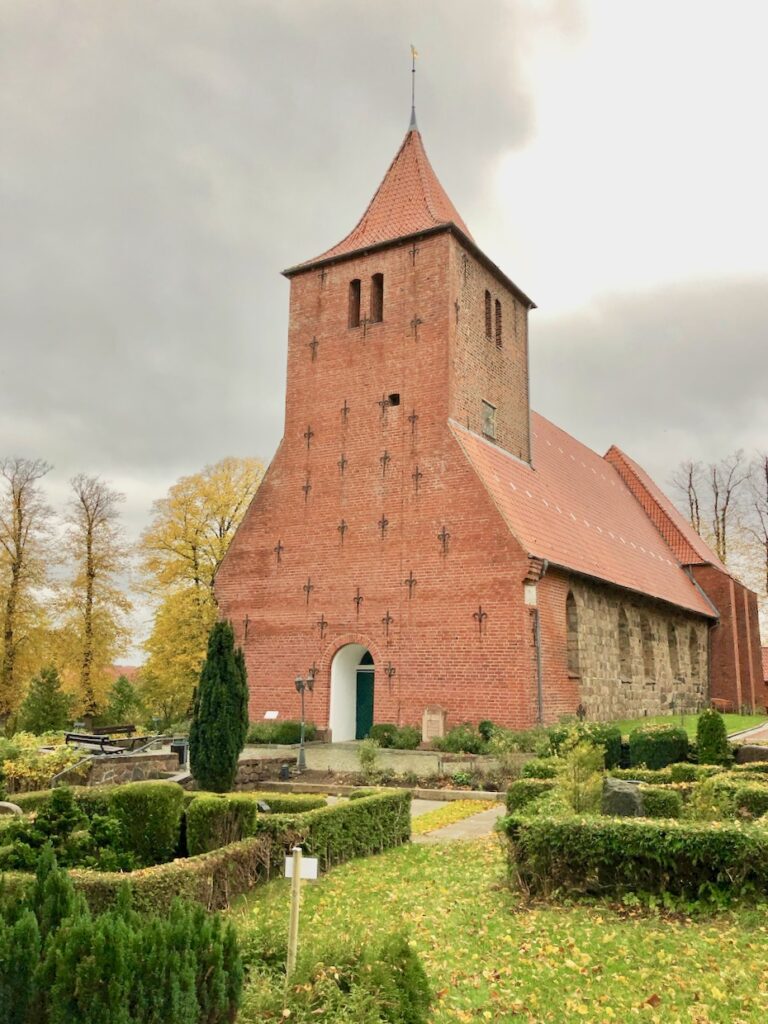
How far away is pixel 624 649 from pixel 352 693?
320 inches

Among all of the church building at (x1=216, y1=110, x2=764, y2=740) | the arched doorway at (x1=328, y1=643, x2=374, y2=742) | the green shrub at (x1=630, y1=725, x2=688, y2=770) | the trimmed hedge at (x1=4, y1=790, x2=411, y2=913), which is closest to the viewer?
the trimmed hedge at (x1=4, y1=790, x2=411, y2=913)

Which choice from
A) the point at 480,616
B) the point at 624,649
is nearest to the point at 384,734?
the point at 480,616

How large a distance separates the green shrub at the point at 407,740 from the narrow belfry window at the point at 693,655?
50.4 ft

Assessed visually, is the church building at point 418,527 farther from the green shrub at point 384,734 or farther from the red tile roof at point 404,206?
the green shrub at point 384,734

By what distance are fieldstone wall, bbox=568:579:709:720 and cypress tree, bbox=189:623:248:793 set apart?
30.5ft

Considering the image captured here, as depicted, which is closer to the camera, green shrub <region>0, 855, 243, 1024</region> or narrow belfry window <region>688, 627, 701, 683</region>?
green shrub <region>0, 855, 243, 1024</region>

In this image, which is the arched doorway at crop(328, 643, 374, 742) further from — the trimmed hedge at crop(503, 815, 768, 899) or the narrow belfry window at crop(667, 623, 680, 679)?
the trimmed hedge at crop(503, 815, 768, 899)

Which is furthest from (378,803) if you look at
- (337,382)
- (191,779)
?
(337,382)

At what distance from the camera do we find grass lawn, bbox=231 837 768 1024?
5.16 meters

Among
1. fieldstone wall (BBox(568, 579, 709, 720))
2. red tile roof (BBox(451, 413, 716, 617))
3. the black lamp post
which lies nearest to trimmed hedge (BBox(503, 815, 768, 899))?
the black lamp post

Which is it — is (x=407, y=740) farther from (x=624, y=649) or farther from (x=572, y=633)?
(x=624, y=649)

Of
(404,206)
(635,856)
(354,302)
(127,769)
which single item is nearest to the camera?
(635,856)

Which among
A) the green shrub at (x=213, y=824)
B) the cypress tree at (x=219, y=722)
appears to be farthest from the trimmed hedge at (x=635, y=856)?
the cypress tree at (x=219, y=722)

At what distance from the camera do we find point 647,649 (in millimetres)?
25688
